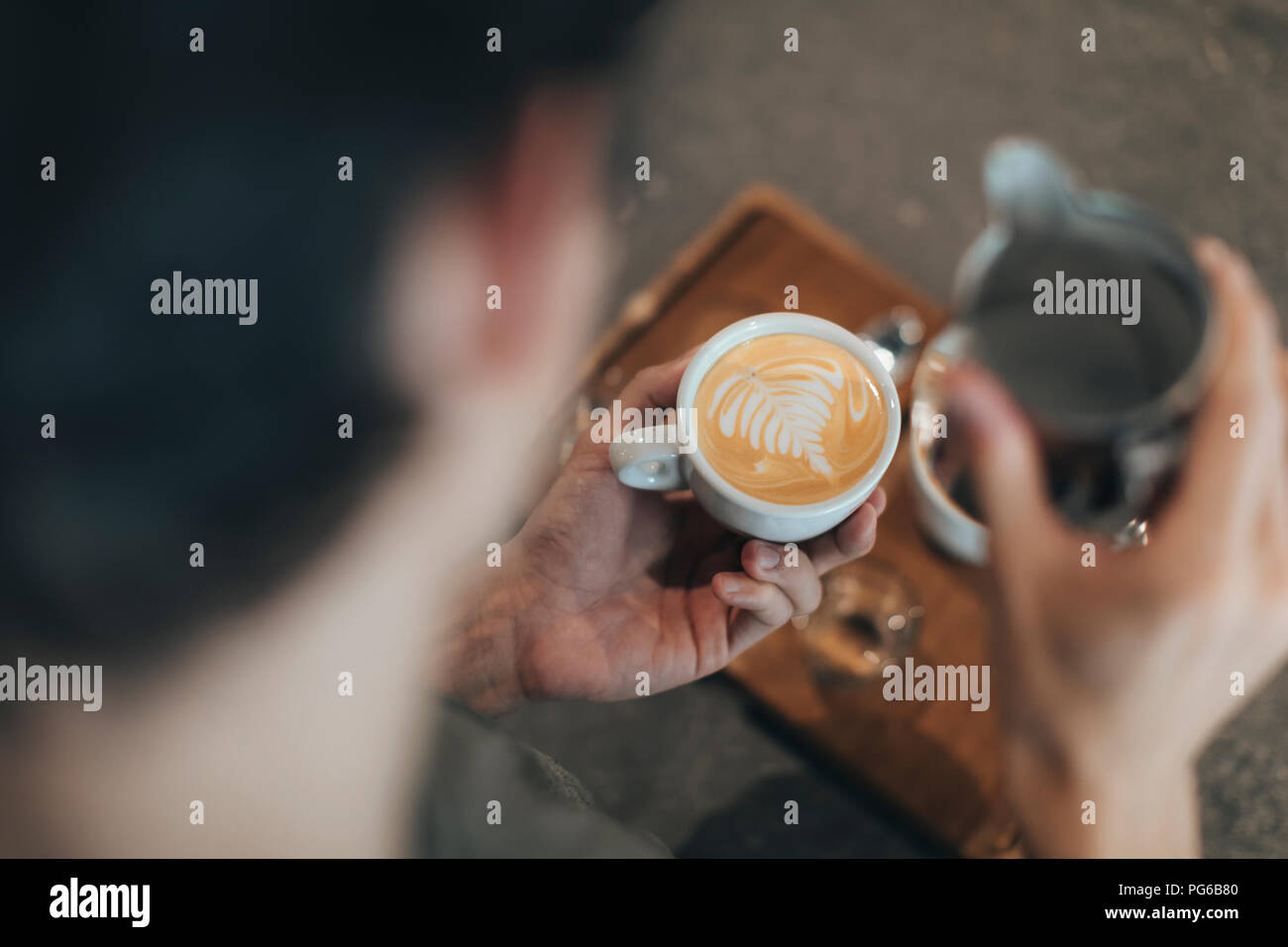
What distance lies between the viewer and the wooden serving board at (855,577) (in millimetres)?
695

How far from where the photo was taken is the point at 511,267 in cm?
85

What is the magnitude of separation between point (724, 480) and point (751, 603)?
0.39 ft

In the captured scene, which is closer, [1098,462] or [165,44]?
[1098,462]

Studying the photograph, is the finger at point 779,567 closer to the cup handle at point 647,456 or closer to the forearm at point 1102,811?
the cup handle at point 647,456

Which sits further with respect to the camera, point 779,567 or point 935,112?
point 935,112

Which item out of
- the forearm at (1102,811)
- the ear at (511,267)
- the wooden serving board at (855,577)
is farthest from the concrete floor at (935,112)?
the forearm at (1102,811)

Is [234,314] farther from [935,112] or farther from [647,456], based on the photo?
[935,112]

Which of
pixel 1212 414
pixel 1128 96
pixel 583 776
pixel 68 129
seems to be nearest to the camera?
pixel 1212 414

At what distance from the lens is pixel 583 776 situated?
92 centimetres

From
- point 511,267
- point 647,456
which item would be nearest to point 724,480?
point 647,456

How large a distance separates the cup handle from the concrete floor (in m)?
0.52

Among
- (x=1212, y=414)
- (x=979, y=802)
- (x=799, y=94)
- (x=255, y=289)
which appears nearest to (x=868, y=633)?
(x=979, y=802)

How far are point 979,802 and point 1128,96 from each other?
91 centimetres
